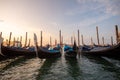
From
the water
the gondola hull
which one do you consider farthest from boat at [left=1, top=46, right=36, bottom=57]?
the gondola hull

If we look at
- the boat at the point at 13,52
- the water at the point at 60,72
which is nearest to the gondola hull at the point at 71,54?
the water at the point at 60,72

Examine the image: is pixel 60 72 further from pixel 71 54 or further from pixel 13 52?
pixel 13 52

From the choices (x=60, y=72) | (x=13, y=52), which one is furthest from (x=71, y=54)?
(x=13, y=52)

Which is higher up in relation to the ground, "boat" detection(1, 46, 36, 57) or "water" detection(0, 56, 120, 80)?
"boat" detection(1, 46, 36, 57)

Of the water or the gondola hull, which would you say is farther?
the gondola hull

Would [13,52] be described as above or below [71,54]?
above

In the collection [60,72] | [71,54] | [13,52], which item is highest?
[13,52]

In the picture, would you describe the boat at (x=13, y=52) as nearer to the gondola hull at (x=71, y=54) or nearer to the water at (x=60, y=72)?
the water at (x=60, y=72)

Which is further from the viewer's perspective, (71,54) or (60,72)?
(71,54)

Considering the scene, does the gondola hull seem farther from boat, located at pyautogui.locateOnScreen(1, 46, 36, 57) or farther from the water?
boat, located at pyautogui.locateOnScreen(1, 46, 36, 57)

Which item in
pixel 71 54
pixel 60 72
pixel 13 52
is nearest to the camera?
pixel 60 72

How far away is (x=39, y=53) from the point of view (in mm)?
14148

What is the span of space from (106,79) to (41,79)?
394cm

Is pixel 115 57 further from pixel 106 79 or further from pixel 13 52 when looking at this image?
pixel 13 52
